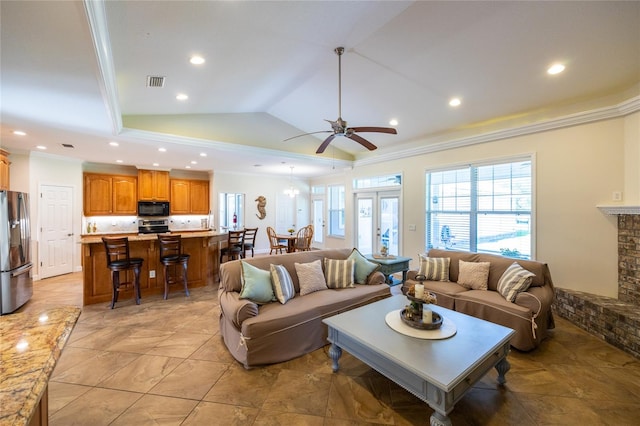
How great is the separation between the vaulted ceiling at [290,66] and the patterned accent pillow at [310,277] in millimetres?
2676

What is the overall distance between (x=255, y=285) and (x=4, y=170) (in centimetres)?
541

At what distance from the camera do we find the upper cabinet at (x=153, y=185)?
7.09m

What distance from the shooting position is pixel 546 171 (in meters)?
4.06

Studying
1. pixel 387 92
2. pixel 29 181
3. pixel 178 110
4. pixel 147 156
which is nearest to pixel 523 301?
pixel 387 92

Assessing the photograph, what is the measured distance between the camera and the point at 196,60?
122 inches

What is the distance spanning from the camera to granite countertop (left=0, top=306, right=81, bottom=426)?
0.83 m

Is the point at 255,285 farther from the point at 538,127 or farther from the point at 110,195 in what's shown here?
the point at 110,195

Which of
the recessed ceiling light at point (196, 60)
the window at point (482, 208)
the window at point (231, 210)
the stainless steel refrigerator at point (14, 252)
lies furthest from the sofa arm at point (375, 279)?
the window at point (231, 210)

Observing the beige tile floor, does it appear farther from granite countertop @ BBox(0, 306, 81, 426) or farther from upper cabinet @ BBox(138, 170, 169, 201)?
upper cabinet @ BBox(138, 170, 169, 201)

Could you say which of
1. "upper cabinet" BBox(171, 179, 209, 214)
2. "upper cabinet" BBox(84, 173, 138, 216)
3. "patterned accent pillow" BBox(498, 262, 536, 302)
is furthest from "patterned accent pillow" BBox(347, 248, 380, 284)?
"upper cabinet" BBox(84, 173, 138, 216)

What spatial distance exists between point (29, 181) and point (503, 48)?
8299mm

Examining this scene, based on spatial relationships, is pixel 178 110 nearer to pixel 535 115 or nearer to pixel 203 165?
pixel 203 165

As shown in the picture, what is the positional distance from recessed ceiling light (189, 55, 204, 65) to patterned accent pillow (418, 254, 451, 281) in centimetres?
399

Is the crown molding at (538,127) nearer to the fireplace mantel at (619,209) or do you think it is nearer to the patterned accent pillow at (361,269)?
the fireplace mantel at (619,209)
